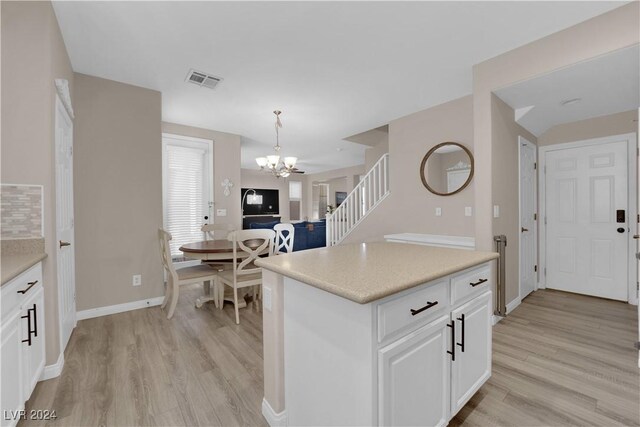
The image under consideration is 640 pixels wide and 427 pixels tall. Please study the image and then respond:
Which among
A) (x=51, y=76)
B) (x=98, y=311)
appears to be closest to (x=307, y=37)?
(x=51, y=76)

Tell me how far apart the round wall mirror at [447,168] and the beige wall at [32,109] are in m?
3.98

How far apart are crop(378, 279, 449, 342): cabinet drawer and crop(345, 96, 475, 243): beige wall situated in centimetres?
267

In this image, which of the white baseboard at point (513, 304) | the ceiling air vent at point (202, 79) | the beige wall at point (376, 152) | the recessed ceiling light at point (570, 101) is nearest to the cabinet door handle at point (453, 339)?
the white baseboard at point (513, 304)

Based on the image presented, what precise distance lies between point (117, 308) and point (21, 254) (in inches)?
61.5

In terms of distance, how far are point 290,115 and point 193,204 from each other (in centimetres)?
234

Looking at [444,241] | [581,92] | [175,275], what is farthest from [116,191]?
[581,92]

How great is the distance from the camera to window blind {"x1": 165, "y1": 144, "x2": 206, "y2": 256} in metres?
4.73

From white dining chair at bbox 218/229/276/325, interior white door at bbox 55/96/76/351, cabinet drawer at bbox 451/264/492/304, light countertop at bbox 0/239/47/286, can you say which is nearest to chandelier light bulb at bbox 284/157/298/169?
white dining chair at bbox 218/229/276/325

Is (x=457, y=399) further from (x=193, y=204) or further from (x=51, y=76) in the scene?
(x=193, y=204)

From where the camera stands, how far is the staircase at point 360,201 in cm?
488

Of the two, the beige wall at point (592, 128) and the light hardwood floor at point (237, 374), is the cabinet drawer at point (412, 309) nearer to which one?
the light hardwood floor at point (237, 374)

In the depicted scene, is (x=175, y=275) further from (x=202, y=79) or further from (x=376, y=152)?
(x=376, y=152)

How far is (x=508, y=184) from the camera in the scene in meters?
3.11

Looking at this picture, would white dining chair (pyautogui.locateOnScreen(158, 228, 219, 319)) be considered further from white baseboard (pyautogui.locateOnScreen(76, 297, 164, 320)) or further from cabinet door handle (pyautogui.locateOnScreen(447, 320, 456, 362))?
cabinet door handle (pyautogui.locateOnScreen(447, 320, 456, 362))
